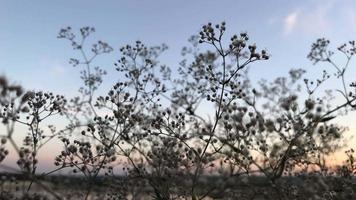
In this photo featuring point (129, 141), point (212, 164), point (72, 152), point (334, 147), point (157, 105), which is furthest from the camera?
point (334, 147)

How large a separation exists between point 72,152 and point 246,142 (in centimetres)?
567

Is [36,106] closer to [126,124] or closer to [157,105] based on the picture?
[126,124]

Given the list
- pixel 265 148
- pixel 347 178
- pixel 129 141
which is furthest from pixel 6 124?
pixel 347 178

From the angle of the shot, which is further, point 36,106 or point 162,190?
point 36,106

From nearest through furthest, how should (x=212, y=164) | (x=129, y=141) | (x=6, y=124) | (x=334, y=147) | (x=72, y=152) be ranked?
(x=6, y=124) < (x=212, y=164) < (x=72, y=152) < (x=129, y=141) < (x=334, y=147)

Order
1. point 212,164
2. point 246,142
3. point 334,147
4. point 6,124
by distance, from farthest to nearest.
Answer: point 334,147, point 212,164, point 246,142, point 6,124

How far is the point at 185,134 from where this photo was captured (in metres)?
15.9

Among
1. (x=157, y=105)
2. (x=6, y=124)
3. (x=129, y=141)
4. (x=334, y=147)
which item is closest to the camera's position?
(x=6, y=124)

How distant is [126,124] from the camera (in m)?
17.5

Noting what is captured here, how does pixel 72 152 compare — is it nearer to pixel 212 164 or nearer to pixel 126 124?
pixel 126 124

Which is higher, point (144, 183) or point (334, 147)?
point (334, 147)

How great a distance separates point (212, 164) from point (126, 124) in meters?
→ 4.12

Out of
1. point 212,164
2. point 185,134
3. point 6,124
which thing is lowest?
point 6,124

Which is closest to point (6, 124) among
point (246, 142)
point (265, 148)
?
point (246, 142)
